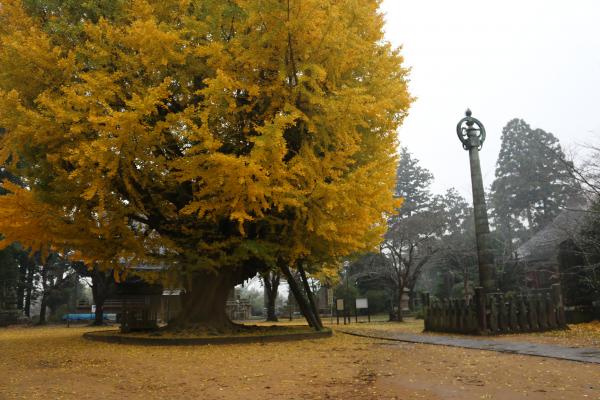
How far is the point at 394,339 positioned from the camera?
36.7ft

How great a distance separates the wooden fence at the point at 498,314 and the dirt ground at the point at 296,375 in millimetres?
3413

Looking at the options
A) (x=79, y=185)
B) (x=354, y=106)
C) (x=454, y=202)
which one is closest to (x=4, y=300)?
(x=79, y=185)

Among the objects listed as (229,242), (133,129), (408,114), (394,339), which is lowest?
(394,339)

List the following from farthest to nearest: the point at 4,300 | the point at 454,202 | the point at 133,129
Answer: the point at 454,202 < the point at 4,300 < the point at 133,129

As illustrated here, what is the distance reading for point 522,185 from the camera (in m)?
49.9

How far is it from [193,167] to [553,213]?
46.0 meters

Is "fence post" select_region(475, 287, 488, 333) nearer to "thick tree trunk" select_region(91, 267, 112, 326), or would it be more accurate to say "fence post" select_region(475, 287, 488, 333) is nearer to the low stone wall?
the low stone wall

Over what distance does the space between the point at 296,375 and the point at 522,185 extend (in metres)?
49.6

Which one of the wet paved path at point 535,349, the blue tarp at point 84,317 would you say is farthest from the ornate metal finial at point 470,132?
the blue tarp at point 84,317

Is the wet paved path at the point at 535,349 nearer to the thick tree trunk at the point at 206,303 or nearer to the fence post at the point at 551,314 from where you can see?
the fence post at the point at 551,314

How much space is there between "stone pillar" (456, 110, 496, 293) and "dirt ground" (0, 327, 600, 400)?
527 cm

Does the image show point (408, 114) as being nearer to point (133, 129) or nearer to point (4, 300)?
point (133, 129)

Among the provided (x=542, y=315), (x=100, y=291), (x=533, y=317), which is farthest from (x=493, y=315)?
(x=100, y=291)

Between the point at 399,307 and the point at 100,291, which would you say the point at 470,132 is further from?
the point at 100,291
